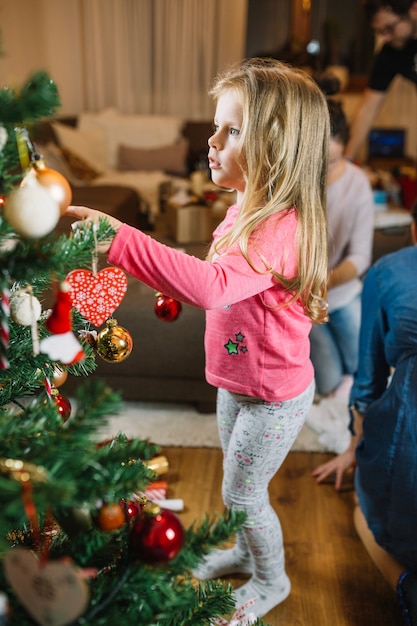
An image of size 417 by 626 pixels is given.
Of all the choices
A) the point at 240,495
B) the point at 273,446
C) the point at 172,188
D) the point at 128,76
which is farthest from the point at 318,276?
the point at 128,76

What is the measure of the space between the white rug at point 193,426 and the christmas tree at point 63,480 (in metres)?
1.28

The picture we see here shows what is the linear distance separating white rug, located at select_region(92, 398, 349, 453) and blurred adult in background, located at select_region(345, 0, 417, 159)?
142 cm

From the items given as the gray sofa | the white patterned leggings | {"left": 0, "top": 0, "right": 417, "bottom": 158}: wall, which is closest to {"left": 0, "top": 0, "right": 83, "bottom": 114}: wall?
{"left": 0, "top": 0, "right": 417, "bottom": 158}: wall

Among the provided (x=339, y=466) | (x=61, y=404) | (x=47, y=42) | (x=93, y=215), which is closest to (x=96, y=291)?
(x=93, y=215)

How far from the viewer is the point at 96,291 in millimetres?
886

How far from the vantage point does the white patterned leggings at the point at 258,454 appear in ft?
4.07

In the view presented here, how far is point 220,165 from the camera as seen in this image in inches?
43.5

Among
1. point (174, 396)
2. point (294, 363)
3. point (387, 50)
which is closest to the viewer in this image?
point (294, 363)

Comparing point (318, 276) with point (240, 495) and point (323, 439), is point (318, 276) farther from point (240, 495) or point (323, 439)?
point (323, 439)

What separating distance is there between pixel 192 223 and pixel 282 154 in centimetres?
154

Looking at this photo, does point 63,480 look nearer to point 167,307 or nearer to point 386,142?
point 167,307

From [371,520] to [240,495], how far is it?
37 centimetres

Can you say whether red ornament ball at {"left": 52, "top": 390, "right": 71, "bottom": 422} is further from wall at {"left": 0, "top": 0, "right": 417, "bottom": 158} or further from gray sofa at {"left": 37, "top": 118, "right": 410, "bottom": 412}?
wall at {"left": 0, "top": 0, "right": 417, "bottom": 158}

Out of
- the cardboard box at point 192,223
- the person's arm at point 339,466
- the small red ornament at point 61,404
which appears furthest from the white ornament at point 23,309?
the cardboard box at point 192,223
